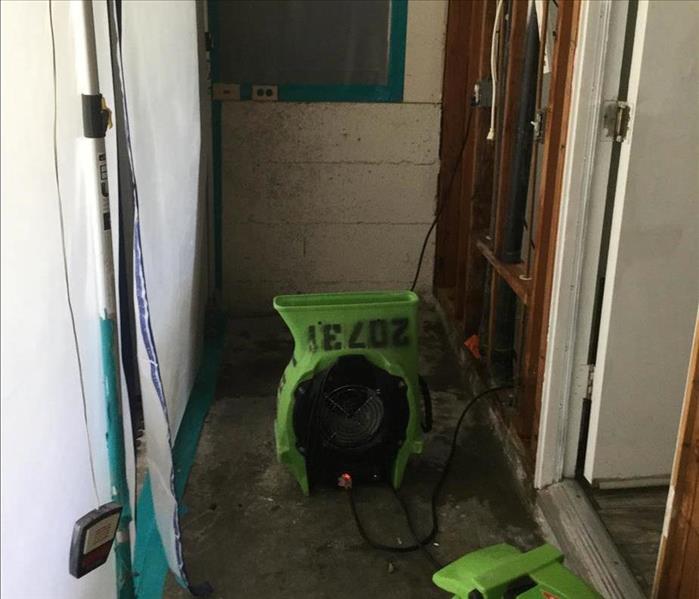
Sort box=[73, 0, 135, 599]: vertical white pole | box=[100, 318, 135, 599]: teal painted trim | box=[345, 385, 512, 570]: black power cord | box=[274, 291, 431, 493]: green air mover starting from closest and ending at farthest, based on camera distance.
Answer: box=[73, 0, 135, 599]: vertical white pole
box=[100, 318, 135, 599]: teal painted trim
box=[345, 385, 512, 570]: black power cord
box=[274, 291, 431, 493]: green air mover

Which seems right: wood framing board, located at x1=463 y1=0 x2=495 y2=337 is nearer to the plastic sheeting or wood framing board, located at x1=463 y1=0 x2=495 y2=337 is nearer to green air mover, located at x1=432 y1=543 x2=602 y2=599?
the plastic sheeting

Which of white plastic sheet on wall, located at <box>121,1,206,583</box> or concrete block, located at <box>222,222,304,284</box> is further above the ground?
white plastic sheet on wall, located at <box>121,1,206,583</box>

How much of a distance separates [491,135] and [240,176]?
1357 millimetres

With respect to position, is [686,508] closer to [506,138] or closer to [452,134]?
[506,138]

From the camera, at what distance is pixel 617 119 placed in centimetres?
188

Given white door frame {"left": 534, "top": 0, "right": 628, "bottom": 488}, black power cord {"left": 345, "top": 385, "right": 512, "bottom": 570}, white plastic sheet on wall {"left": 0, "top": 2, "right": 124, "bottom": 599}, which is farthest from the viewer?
black power cord {"left": 345, "top": 385, "right": 512, "bottom": 570}

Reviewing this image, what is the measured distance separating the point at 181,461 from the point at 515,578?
133 cm

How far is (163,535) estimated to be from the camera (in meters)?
1.79

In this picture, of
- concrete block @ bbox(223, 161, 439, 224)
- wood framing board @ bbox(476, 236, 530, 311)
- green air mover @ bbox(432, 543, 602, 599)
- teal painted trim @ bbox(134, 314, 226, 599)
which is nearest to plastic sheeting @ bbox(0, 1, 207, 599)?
teal painted trim @ bbox(134, 314, 226, 599)

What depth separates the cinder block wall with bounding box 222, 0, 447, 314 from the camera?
3.54m

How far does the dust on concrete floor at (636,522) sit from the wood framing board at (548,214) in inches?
10.3

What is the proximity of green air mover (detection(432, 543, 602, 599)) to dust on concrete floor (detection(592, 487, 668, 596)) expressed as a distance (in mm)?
524

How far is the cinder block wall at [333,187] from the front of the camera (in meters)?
3.54

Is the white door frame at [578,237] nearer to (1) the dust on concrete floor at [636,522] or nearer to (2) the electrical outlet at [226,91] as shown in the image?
(1) the dust on concrete floor at [636,522]
